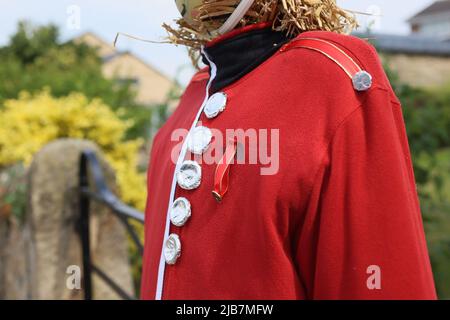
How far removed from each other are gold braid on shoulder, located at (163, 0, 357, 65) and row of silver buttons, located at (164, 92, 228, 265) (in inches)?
5.7

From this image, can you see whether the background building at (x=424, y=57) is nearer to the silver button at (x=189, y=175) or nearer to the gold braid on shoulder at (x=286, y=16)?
the gold braid on shoulder at (x=286, y=16)

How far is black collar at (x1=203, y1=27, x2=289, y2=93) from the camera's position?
1168 mm

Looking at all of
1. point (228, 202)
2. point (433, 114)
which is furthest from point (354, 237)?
point (433, 114)

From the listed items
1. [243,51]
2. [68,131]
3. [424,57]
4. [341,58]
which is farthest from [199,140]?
[424,57]

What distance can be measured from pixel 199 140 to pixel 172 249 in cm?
21

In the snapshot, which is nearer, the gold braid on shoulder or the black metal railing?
the gold braid on shoulder

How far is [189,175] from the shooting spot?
1.16 m

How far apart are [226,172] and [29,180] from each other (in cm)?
231

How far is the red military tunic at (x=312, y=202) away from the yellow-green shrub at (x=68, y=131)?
9.63ft

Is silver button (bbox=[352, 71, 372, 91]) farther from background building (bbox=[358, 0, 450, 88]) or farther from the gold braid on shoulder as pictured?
background building (bbox=[358, 0, 450, 88])

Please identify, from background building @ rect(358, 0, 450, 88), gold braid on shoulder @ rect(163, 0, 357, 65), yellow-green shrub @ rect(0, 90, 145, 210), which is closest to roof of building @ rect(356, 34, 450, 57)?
background building @ rect(358, 0, 450, 88)

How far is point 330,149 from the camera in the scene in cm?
101
